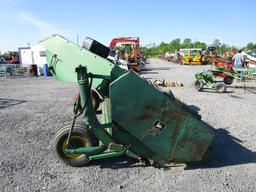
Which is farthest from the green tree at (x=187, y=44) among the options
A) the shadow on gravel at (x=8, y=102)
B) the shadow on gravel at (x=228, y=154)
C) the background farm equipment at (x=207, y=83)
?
the shadow on gravel at (x=228, y=154)

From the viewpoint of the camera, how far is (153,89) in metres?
3.31

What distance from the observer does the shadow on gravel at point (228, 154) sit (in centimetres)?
385

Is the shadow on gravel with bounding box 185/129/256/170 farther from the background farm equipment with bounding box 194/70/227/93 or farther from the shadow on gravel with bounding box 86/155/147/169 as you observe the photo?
the background farm equipment with bounding box 194/70/227/93

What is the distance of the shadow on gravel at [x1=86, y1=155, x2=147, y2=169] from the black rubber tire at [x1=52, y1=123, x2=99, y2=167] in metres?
0.20

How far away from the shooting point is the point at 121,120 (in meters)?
3.39

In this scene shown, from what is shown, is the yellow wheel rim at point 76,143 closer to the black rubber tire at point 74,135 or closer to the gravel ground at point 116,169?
the black rubber tire at point 74,135

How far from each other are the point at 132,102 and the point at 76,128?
3.35 ft

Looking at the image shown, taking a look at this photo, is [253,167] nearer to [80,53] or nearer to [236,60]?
[80,53]

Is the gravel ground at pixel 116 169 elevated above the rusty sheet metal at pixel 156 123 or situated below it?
below

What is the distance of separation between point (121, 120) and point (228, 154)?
213cm

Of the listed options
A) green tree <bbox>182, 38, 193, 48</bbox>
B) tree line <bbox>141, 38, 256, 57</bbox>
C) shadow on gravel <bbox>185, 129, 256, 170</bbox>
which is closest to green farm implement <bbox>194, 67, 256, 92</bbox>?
shadow on gravel <bbox>185, 129, 256, 170</bbox>

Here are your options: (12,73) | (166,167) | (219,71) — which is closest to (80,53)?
(166,167)

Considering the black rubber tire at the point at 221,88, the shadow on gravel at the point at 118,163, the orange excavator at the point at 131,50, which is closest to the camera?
the shadow on gravel at the point at 118,163

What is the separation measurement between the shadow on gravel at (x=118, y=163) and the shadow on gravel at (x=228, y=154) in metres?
0.83
